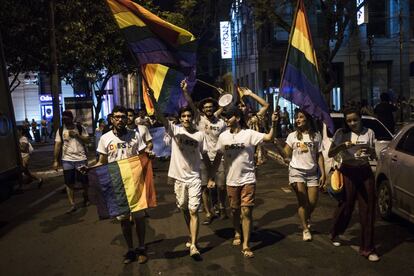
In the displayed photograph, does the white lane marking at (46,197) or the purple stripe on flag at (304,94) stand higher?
the purple stripe on flag at (304,94)

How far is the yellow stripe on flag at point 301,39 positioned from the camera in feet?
21.0

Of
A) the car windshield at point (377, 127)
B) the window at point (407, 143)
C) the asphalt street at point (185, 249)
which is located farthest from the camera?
the car windshield at point (377, 127)

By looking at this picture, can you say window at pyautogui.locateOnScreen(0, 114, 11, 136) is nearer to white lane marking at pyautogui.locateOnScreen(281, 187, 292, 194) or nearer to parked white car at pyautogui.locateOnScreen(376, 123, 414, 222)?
white lane marking at pyautogui.locateOnScreen(281, 187, 292, 194)

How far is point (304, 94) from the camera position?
20.7 feet

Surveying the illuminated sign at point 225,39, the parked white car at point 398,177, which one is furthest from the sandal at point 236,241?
the illuminated sign at point 225,39

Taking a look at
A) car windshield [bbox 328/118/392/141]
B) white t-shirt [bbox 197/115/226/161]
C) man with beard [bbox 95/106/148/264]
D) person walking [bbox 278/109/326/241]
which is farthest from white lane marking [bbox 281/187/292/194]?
man with beard [bbox 95/106/148/264]

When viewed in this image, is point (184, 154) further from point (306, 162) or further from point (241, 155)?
point (306, 162)

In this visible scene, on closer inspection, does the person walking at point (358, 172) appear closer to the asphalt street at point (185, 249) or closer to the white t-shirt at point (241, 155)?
the asphalt street at point (185, 249)

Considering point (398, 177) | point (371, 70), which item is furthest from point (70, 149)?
point (371, 70)

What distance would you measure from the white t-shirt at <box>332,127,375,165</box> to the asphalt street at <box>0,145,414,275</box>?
1.11 m

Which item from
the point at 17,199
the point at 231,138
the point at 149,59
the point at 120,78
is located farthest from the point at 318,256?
the point at 120,78

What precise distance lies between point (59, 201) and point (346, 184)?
6447 mm

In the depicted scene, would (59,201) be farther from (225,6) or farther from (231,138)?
(225,6)

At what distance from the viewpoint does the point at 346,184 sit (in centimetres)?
577
